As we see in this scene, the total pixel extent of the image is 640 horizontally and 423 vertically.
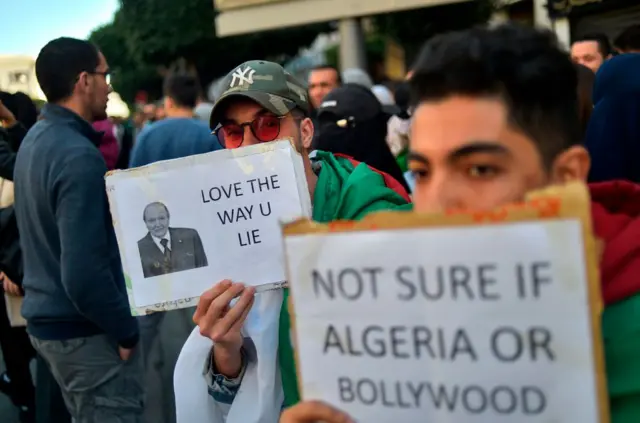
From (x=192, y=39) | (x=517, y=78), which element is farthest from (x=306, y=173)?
(x=192, y=39)

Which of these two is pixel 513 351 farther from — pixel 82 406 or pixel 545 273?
pixel 82 406

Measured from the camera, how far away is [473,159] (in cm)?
126

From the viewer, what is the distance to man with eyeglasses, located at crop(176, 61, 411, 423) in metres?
1.99

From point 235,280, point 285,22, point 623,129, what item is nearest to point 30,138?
point 235,280

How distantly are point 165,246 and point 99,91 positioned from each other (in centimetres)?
163

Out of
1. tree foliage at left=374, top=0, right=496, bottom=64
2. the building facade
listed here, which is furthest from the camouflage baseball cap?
tree foliage at left=374, top=0, right=496, bottom=64

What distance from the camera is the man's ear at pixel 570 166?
1.33 metres

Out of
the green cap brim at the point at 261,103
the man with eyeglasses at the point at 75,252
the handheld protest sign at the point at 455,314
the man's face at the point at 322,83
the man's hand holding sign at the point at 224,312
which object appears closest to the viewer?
the handheld protest sign at the point at 455,314

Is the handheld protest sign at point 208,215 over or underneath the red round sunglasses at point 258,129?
underneath

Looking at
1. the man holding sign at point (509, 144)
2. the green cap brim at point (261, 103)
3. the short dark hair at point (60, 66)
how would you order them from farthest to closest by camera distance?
the short dark hair at point (60, 66), the green cap brim at point (261, 103), the man holding sign at point (509, 144)

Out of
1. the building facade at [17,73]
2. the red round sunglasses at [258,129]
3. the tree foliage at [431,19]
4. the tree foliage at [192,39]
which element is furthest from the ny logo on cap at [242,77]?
the tree foliage at [192,39]

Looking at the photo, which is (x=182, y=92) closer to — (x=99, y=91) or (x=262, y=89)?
(x=99, y=91)

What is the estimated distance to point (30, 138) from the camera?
3176 millimetres

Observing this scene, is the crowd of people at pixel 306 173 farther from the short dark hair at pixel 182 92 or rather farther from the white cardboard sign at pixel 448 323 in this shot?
the short dark hair at pixel 182 92
